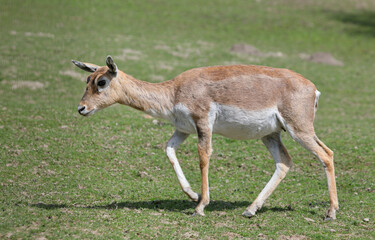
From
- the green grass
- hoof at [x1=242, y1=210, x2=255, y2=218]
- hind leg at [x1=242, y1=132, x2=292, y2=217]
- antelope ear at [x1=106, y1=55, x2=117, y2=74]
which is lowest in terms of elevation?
the green grass

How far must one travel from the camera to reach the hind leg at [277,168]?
28.3 ft

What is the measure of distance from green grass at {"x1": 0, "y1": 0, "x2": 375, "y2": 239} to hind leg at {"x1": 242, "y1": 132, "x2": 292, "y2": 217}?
242mm

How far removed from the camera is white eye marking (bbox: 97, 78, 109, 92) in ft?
28.5

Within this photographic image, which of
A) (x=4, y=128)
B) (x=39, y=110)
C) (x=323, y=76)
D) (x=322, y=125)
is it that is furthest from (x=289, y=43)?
(x=4, y=128)

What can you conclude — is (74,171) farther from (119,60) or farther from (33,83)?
(119,60)

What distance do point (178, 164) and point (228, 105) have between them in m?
1.47

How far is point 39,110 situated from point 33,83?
4428 millimetres

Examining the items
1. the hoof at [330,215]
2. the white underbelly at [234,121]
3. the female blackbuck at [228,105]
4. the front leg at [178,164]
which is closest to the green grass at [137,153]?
the hoof at [330,215]

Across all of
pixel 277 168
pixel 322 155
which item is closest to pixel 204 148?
pixel 277 168

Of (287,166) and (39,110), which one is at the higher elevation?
(287,166)

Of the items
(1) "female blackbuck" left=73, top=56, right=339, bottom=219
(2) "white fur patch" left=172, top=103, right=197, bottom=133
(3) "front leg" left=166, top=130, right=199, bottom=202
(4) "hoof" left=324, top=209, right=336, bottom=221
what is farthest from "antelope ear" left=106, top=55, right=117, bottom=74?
(4) "hoof" left=324, top=209, right=336, bottom=221

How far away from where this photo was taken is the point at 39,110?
15180 mm

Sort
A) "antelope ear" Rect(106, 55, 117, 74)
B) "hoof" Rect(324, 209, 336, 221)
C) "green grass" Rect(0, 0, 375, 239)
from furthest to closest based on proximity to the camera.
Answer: "hoof" Rect(324, 209, 336, 221), "antelope ear" Rect(106, 55, 117, 74), "green grass" Rect(0, 0, 375, 239)

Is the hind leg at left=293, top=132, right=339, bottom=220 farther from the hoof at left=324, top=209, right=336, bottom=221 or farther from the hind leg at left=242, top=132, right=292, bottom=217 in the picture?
the hind leg at left=242, top=132, right=292, bottom=217
